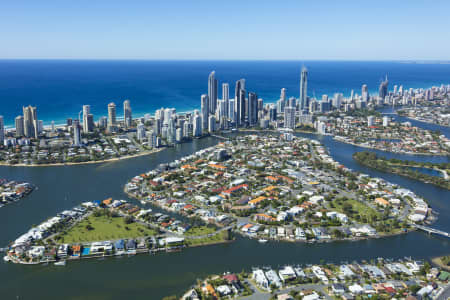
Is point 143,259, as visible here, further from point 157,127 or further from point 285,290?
point 157,127

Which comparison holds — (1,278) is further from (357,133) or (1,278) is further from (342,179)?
(357,133)

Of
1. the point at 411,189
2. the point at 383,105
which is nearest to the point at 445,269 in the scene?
the point at 411,189

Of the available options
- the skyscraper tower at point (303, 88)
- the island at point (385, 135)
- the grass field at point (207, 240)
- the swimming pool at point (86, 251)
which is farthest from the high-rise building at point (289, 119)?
the swimming pool at point (86, 251)

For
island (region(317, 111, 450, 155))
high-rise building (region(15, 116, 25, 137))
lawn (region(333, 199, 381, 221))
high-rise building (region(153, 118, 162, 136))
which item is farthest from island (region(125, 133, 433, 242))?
high-rise building (region(15, 116, 25, 137))

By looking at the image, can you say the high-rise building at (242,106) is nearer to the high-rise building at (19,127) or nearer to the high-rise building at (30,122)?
the high-rise building at (30,122)

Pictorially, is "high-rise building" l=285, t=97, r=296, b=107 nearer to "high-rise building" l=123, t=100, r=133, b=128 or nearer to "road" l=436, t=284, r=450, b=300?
"high-rise building" l=123, t=100, r=133, b=128

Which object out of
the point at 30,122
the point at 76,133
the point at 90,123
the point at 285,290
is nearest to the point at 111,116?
the point at 90,123
